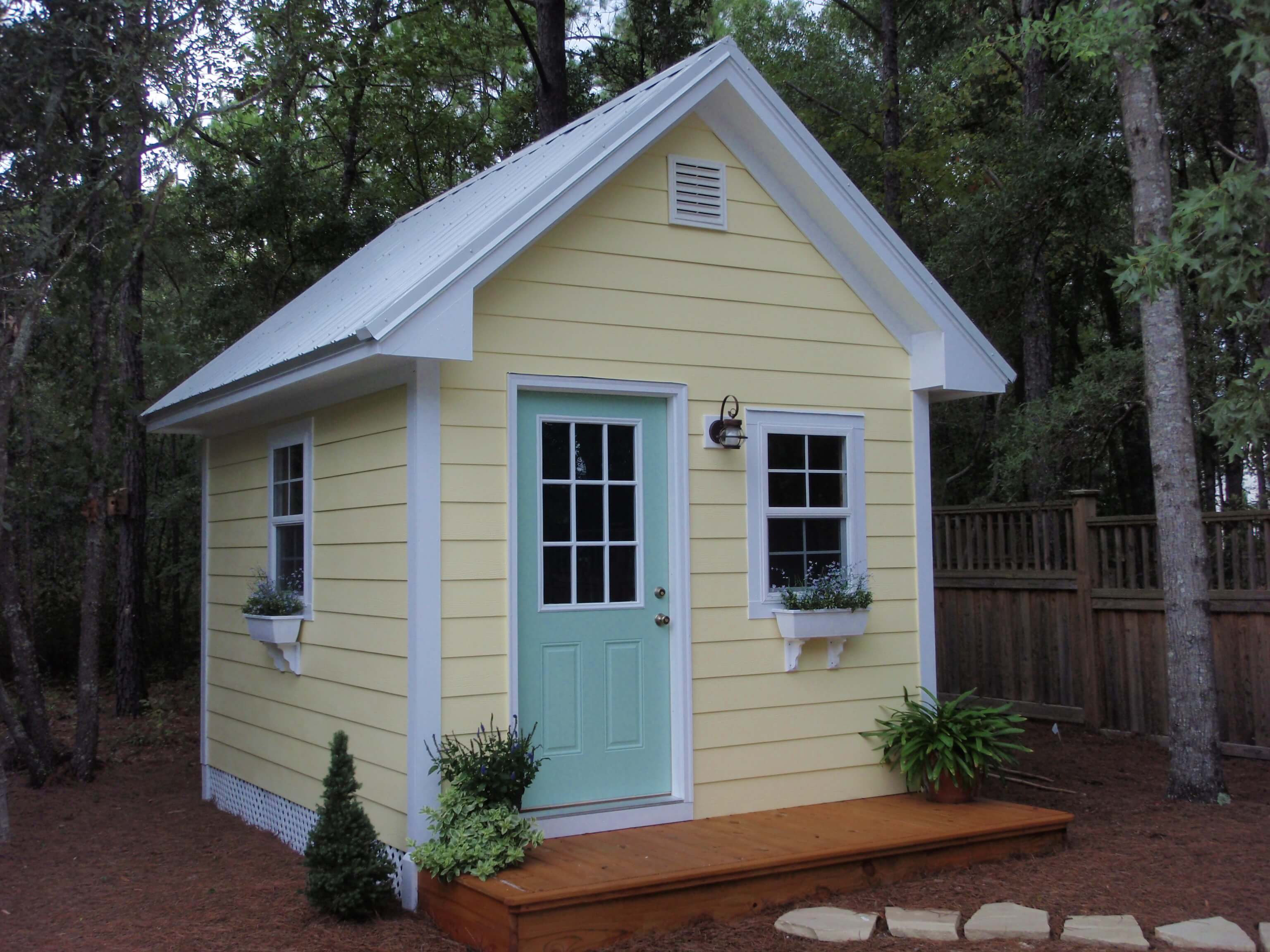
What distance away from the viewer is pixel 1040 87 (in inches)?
458

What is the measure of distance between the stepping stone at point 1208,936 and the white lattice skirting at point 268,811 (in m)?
3.25

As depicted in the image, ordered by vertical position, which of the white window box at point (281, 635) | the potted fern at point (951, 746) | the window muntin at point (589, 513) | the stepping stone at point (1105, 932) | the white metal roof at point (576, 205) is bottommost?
the stepping stone at point (1105, 932)

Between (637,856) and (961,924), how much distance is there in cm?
139

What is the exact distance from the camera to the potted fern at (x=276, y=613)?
633cm

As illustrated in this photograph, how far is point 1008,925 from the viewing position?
4598mm

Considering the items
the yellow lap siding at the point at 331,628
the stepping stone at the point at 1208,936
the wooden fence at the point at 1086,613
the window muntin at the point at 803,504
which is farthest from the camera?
the wooden fence at the point at 1086,613

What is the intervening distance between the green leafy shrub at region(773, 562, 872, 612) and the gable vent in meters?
2.01

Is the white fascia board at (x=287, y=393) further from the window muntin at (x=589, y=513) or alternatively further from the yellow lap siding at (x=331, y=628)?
the window muntin at (x=589, y=513)

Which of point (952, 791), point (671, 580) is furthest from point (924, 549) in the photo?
point (671, 580)

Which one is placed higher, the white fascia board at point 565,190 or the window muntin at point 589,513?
the white fascia board at point 565,190

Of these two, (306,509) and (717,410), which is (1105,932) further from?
(306,509)

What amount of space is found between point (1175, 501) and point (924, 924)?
3.43 m

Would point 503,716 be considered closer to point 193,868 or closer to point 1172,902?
point 193,868

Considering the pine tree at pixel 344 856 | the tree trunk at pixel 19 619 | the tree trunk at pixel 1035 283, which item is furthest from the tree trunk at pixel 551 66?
the pine tree at pixel 344 856
